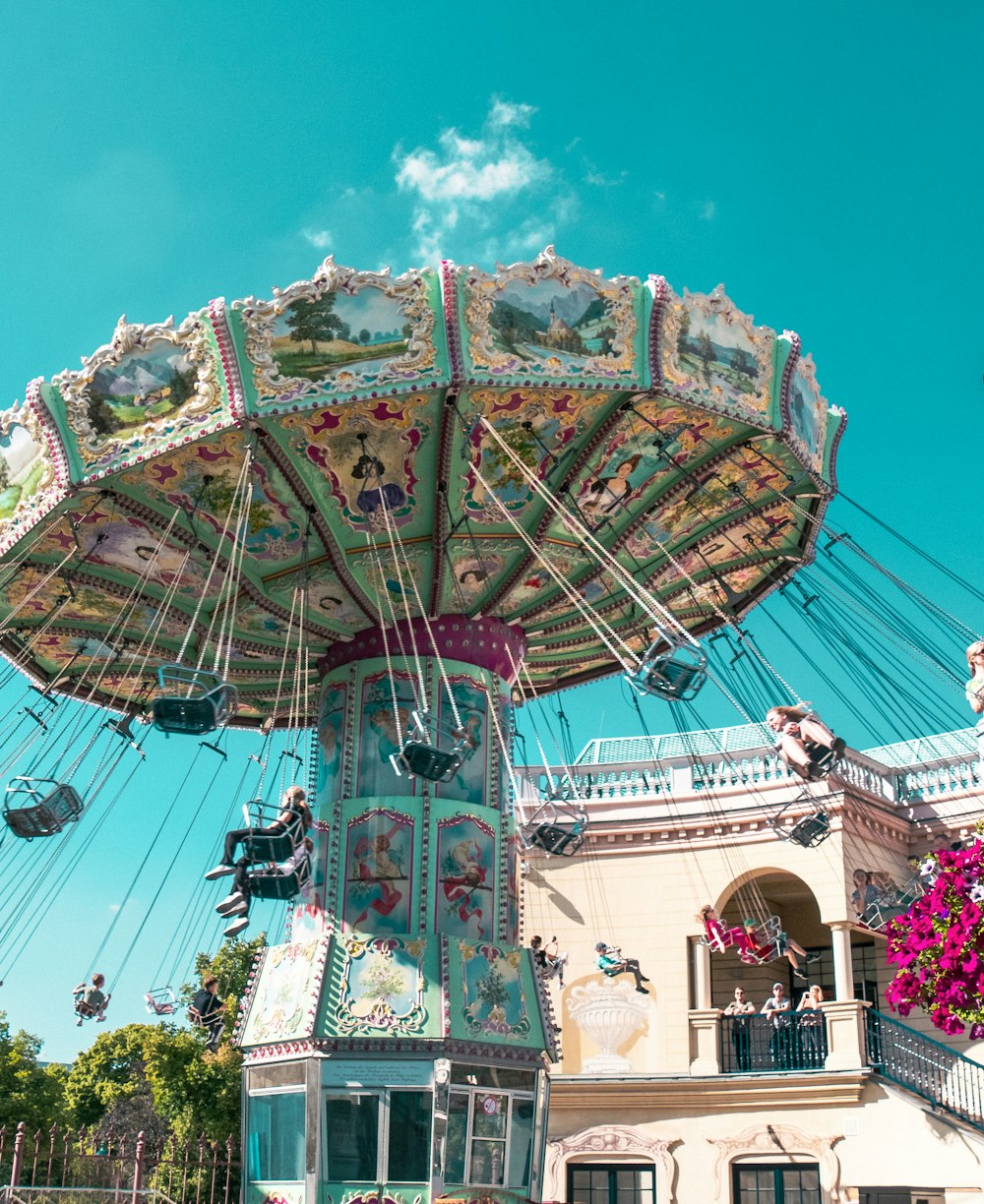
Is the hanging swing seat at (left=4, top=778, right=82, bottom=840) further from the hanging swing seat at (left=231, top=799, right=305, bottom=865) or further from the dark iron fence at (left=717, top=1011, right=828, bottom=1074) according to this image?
the dark iron fence at (left=717, top=1011, right=828, bottom=1074)

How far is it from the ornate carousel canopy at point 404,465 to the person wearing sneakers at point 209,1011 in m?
3.88

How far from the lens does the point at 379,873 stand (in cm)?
1366

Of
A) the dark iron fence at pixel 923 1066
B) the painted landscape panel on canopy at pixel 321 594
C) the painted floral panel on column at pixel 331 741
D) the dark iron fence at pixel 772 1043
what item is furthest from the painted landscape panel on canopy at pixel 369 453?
the dark iron fence at pixel 923 1066

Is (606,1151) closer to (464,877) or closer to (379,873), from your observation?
(464,877)

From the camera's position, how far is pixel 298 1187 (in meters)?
12.4

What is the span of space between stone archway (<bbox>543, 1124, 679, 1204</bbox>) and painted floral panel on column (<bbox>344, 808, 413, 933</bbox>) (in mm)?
7463

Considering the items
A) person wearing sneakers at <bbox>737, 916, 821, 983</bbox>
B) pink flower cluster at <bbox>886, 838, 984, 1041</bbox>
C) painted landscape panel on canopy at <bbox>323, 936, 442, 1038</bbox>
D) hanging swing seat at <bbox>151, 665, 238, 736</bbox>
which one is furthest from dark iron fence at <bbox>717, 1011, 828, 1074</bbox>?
pink flower cluster at <bbox>886, 838, 984, 1041</bbox>

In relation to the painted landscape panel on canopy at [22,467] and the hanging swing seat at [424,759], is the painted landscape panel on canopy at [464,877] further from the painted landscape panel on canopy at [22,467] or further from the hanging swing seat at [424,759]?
the painted landscape panel on canopy at [22,467]

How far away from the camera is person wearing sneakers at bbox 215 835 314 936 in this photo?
1284 centimetres

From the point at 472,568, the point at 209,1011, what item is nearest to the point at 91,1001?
the point at 209,1011

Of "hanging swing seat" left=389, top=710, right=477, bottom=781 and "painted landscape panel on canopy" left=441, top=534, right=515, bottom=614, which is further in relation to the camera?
"painted landscape panel on canopy" left=441, top=534, right=515, bottom=614

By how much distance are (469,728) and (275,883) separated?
2.62 meters

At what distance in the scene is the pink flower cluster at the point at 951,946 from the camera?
7.54 meters

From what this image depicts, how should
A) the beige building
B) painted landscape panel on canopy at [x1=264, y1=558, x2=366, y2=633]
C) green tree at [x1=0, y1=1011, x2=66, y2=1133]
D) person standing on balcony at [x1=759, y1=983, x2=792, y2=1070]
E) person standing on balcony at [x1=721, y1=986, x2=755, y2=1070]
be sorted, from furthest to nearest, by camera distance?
1. green tree at [x1=0, y1=1011, x2=66, y2=1133]
2. person standing on balcony at [x1=721, y1=986, x2=755, y2=1070]
3. person standing on balcony at [x1=759, y1=983, x2=792, y2=1070]
4. the beige building
5. painted landscape panel on canopy at [x1=264, y1=558, x2=366, y2=633]
